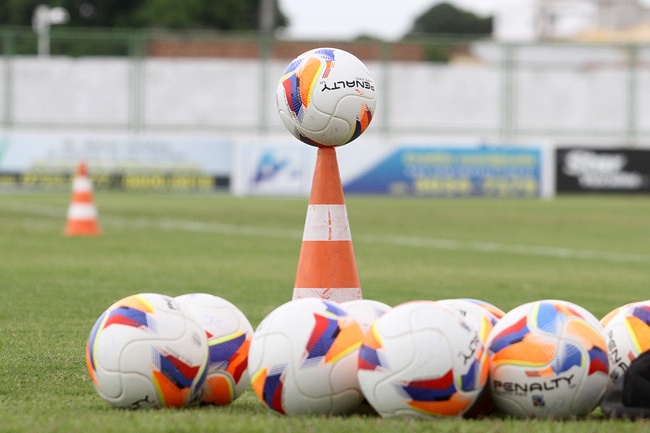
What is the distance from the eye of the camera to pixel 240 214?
22.4 metres

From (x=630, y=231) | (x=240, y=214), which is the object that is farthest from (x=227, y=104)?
(x=630, y=231)

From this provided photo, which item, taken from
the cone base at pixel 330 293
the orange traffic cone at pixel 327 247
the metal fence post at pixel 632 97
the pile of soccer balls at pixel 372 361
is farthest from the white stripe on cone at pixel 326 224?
the metal fence post at pixel 632 97

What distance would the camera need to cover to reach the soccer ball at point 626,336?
5.02 meters

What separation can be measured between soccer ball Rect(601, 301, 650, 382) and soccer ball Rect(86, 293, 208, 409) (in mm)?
1635

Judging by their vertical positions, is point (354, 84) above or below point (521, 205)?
above

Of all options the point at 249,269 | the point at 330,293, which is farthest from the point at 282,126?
the point at 330,293

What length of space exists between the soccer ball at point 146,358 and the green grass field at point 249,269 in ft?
0.29

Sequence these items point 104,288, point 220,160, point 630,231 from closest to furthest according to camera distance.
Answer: point 104,288 → point 630,231 → point 220,160

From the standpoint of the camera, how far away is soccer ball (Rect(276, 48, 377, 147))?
252 inches

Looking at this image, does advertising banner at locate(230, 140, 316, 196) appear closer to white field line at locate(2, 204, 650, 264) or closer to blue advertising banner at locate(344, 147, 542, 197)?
blue advertising banner at locate(344, 147, 542, 197)

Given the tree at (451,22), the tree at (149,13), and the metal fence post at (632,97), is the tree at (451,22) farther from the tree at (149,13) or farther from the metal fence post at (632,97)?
the metal fence post at (632,97)

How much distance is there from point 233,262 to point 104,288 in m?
3.11

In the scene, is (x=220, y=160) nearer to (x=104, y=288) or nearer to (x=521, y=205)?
(x=521, y=205)

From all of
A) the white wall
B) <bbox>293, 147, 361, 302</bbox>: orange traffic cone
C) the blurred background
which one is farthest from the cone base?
the white wall
